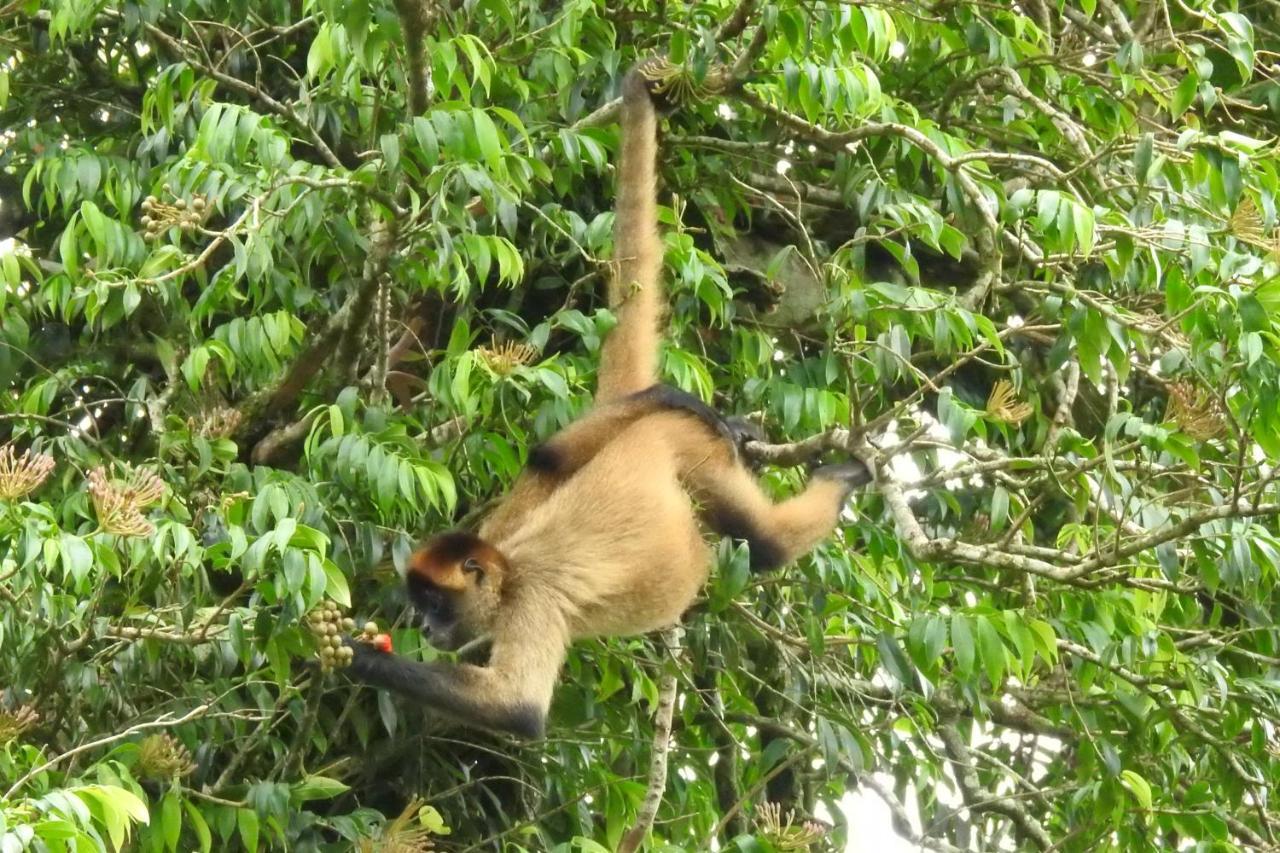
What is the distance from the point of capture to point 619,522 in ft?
16.0

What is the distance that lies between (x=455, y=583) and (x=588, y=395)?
0.91m

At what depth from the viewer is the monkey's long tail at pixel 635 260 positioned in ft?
16.2

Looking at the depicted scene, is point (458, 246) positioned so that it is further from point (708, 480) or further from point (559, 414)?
point (708, 480)

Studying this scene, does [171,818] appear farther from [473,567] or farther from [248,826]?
[473,567]

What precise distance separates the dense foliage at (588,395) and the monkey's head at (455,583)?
0.31 feet

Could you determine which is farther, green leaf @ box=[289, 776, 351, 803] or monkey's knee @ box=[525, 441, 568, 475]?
monkey's knee @ box=[525, 441, 568, 475]

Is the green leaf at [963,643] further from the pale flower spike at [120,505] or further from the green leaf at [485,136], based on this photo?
the pale flower spike at [120,505]

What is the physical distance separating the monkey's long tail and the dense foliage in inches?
4.3

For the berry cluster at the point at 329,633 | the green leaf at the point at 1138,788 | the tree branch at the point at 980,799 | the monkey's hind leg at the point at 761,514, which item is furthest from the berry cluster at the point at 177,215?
the tree branch at the point at 980,799

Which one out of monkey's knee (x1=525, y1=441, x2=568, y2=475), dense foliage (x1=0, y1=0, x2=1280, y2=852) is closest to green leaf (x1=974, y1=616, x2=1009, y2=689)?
dense foliage (x1=0, y1=0, x2=1280, y2=852)

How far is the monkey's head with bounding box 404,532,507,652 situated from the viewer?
4648 mm

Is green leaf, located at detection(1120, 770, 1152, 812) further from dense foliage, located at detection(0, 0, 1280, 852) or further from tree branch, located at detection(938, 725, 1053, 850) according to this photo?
tree branch, located at detection(938, 725, 1053, 850)

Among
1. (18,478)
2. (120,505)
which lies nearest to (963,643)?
(120,505)

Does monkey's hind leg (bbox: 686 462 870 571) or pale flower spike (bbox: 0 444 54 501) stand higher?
pale flower spike (bbox: 0 444 54 501)
